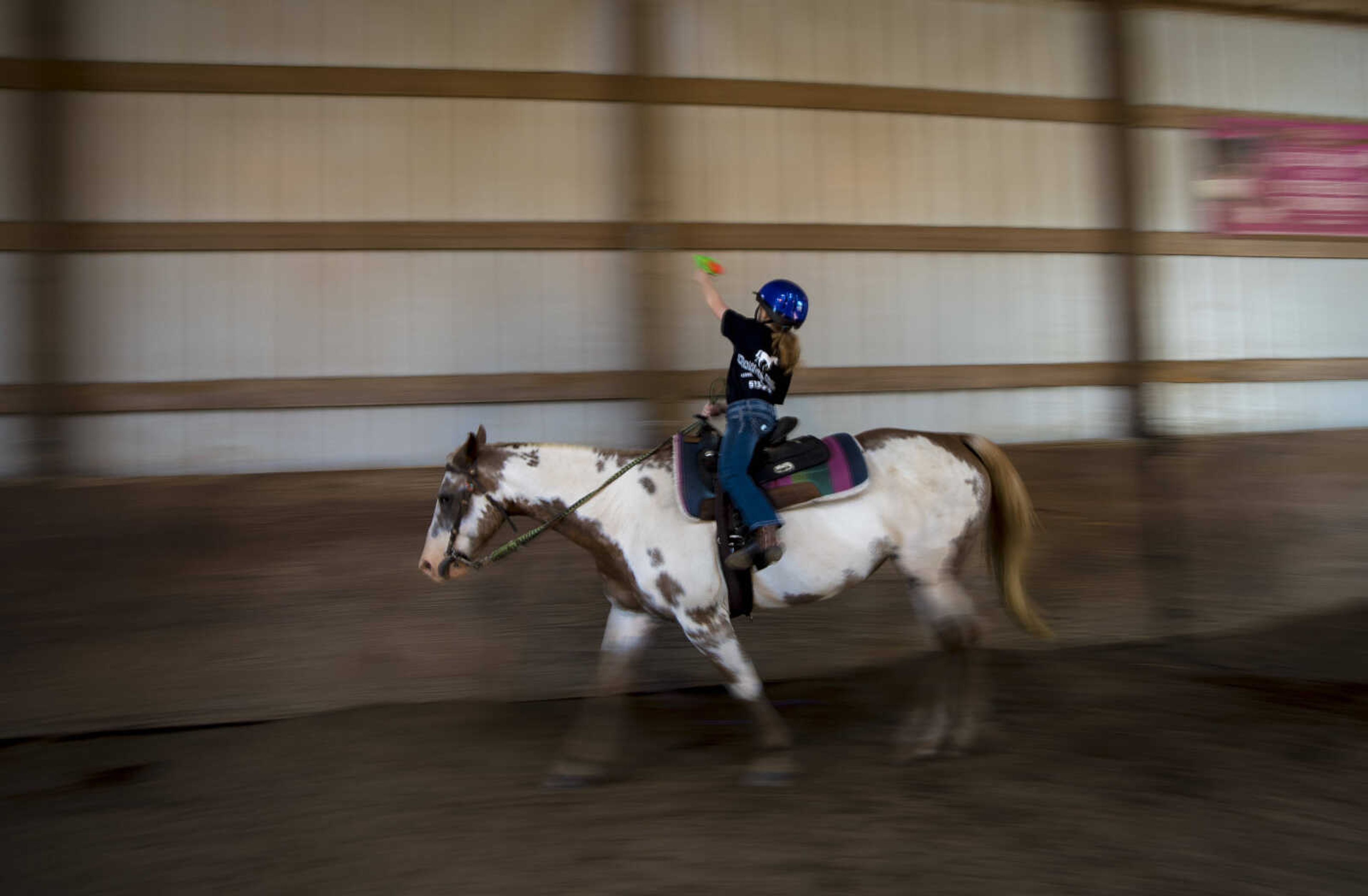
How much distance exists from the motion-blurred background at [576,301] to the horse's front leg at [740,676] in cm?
137

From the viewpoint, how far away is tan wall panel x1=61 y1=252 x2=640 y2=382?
16.9ft

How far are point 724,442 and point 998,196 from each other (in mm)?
3623

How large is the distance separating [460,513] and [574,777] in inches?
48.9

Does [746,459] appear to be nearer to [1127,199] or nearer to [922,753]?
[922,753]

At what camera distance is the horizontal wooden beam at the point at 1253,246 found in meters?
6.54

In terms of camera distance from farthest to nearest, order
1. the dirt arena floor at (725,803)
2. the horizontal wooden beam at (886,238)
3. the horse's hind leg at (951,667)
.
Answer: the horizontal wooden beam at (886,238) < the horse's hind leg at (951,667) < the dirt arena floor at (725,803)

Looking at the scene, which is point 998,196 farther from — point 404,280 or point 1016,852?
point 1016,852

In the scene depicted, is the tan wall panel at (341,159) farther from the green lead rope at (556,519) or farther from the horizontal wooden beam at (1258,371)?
the horizontal wooden beam at (1258,371)

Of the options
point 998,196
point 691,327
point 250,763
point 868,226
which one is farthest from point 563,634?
point 998,196

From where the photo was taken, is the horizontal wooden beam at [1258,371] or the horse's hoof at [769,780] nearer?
the horse's hoof at [769,780]

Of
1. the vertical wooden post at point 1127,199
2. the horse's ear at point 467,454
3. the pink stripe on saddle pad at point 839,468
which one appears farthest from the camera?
the vertical wooden post at point 1127,199

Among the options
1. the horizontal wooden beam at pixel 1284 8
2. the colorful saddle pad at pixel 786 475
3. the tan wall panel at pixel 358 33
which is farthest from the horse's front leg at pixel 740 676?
the horizontal wooden beam at pixel 1284 8

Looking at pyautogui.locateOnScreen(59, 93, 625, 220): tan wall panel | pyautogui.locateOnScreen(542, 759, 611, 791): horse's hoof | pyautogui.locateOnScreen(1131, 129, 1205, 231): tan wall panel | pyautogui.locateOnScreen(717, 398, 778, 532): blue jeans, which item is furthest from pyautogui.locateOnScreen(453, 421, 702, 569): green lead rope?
pyautogui.locateOnScreen(1131, 129, 1205, 231): tan wall panel

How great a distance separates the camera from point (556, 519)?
3975 mm
